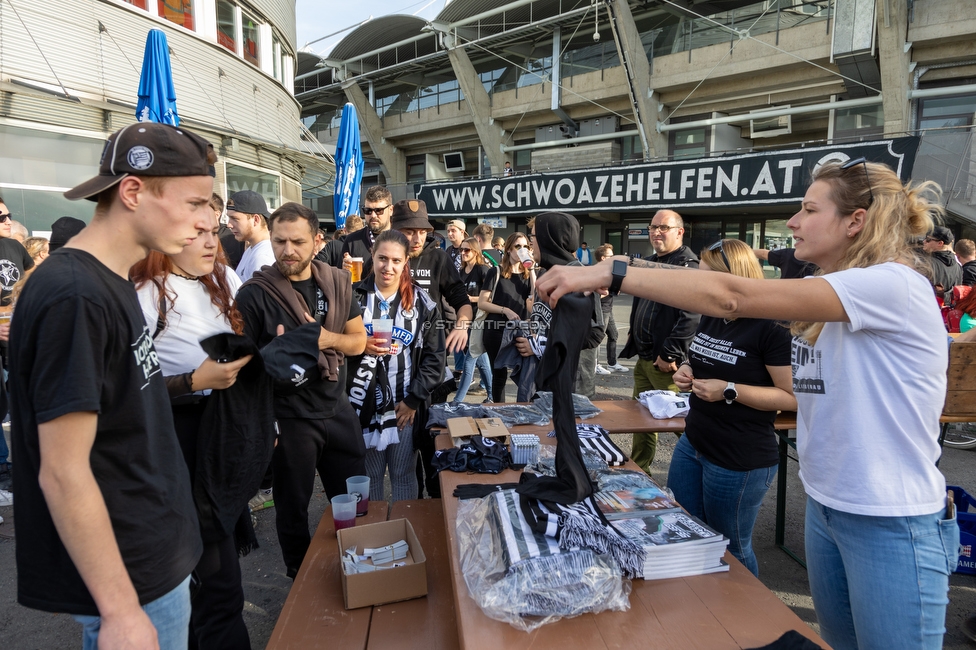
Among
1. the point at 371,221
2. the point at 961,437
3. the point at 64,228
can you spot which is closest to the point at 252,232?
the point at 371,221

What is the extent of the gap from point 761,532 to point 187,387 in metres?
3.81

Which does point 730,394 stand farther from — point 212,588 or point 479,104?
point 479,104

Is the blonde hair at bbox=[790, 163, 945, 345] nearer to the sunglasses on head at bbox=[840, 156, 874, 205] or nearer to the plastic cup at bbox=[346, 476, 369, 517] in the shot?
the sunglasses on head at bbox=[840, 156, 874, 205]

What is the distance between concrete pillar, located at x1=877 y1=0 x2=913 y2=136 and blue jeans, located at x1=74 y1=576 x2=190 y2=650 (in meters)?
17.4

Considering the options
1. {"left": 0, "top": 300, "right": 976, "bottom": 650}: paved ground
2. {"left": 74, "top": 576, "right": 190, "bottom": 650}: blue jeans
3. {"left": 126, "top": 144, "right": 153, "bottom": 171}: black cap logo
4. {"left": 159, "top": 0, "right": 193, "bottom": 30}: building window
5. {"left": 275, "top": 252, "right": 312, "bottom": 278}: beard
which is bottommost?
{"left": 0, "top": 300, "right": 976, "bottom": 650}: paved ground

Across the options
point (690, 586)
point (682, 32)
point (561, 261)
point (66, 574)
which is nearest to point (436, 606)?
point (690, 586)

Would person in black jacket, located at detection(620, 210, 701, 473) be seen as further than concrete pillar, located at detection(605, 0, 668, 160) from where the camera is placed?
No

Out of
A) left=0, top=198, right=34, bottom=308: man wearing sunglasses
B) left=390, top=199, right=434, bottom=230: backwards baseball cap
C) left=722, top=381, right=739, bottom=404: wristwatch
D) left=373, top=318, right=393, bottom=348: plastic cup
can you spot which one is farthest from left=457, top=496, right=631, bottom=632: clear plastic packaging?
left=0, top=198, right=34, bottom=308: man wearing sunglasses

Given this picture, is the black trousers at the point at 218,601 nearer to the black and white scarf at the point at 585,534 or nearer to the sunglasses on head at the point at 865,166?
the black and white scarf at the point at 585,534

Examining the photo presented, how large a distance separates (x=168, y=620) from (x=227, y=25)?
15260mm

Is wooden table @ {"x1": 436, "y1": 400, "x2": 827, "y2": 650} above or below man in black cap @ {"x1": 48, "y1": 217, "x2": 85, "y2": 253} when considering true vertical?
below

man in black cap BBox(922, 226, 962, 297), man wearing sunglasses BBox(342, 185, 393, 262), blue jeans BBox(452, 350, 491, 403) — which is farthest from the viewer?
blue jeans BBox(452, 350, 491, 403)

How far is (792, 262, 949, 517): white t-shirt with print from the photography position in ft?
4.63

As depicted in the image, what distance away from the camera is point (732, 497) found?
2520mm
